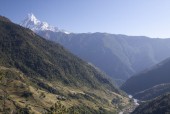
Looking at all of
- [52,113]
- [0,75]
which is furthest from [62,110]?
[0,75]

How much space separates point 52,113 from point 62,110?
21.4ft

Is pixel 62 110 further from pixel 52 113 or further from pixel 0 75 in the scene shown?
pixel 0 75

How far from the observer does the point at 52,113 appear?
537 ft

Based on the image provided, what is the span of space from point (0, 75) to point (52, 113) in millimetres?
40643

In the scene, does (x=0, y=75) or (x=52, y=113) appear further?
(x=0, y=75)

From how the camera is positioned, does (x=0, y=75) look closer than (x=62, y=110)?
No

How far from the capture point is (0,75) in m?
184

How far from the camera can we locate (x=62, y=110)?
168375 mm

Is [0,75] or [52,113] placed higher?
[0,75]

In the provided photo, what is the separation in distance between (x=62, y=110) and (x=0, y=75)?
137ft
